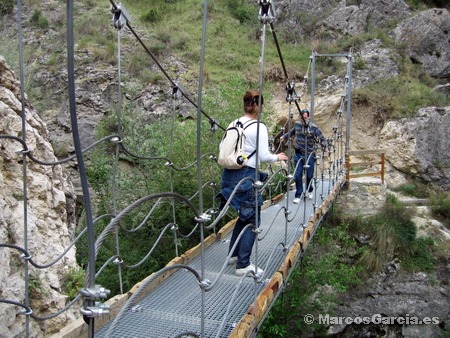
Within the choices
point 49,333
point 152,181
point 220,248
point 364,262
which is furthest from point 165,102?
point 49,333

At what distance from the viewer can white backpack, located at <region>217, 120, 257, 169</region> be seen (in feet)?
6.82

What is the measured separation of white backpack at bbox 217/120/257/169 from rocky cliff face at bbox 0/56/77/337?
907 millimetres

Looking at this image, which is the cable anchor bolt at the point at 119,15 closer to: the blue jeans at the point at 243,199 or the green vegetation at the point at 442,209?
the blue jeans at the point at 243,199

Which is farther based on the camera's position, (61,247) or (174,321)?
(61,247)

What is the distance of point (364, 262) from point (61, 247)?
13.8ft

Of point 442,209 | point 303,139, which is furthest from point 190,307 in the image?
point 442,209

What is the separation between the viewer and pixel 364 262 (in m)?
5.76

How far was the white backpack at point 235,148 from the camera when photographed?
6.82 feet

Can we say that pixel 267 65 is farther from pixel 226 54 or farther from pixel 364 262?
pixel 364 262

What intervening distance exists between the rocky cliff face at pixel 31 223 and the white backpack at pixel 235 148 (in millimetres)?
907

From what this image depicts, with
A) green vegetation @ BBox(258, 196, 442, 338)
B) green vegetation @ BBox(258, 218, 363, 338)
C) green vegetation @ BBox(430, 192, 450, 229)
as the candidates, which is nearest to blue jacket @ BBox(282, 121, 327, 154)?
green vegetation @ BBox(258, 218, 363, 338)

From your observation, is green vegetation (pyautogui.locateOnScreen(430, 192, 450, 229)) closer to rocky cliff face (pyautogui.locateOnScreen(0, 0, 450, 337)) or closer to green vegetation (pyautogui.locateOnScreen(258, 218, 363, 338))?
rocky cliff face (pyautogui.locateOnScreen(0, 0, 450, 337))

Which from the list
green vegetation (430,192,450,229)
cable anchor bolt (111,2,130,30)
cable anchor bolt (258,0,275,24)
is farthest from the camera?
green vegetation (430,192,450,229)

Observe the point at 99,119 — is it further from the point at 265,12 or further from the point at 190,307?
the point at 265,12
